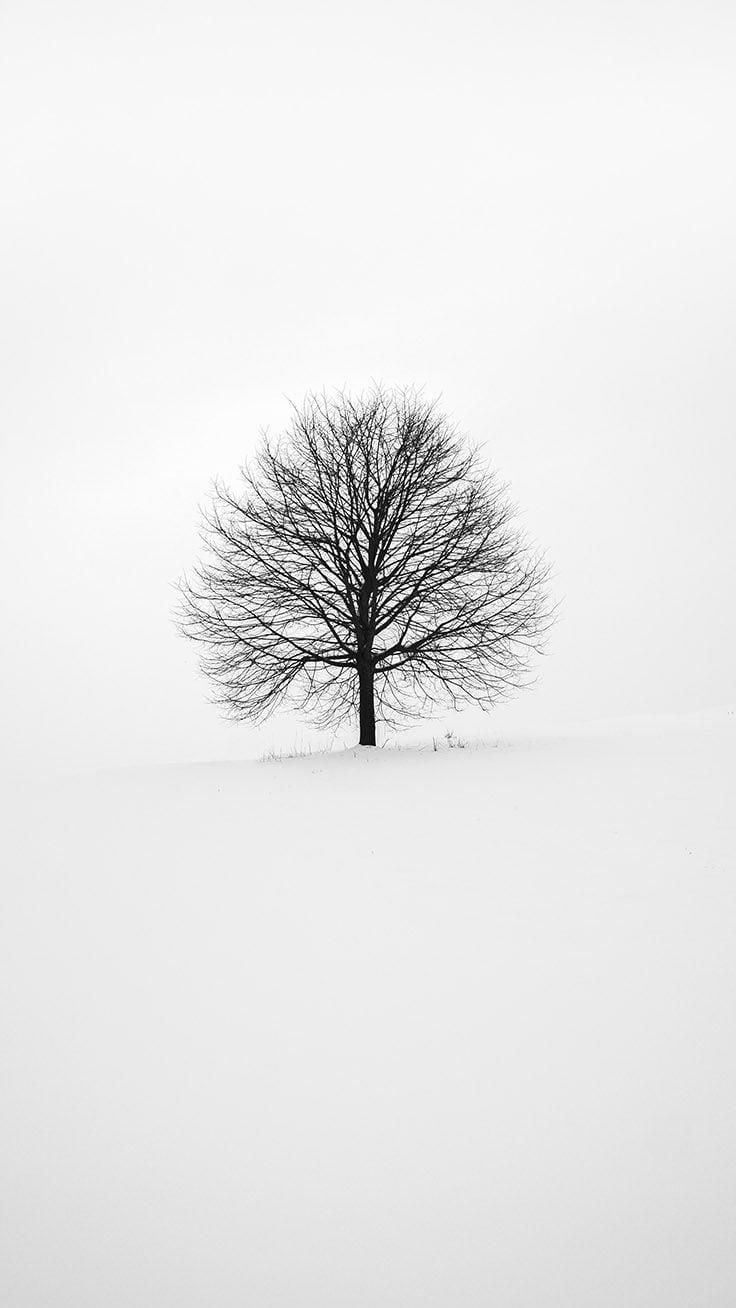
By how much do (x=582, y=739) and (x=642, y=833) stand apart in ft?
26.1

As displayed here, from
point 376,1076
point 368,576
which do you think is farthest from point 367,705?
point 376,1076

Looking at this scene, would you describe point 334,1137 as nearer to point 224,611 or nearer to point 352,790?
point 352,790

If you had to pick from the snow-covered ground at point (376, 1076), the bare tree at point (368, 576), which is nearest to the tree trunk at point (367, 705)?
the bare tree at point (368, 576)

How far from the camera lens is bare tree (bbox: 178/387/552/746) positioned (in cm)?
1592

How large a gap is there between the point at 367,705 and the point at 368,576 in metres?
3.17

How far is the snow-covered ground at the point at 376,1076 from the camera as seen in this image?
9.93 feet

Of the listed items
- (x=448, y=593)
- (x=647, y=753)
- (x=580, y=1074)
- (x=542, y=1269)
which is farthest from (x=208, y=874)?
(x=448, y=593)

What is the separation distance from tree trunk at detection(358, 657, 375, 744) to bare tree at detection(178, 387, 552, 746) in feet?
0.13

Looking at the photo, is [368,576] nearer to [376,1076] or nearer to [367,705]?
[367,705]

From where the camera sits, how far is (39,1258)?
10.3 ft

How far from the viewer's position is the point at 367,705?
16312 mm

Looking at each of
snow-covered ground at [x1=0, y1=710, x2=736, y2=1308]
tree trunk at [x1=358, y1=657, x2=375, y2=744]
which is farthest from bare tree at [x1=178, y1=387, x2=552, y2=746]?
snow-covered ground at [x1=0, y1=710, x2=736, y2=1308]

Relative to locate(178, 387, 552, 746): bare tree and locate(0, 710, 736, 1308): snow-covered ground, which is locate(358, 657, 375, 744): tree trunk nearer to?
locate(178, 387, 552, 746): bare tree

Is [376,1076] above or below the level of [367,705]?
below
